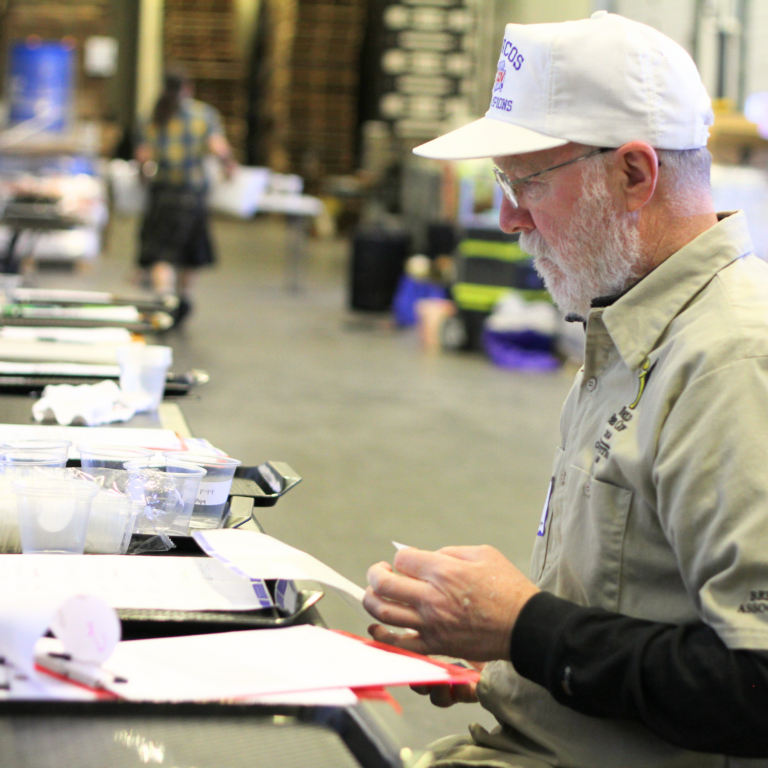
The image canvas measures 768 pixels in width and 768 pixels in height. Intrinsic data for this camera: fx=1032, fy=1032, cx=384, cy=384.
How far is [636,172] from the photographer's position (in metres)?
1.15

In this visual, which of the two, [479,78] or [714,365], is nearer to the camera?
[714,365]

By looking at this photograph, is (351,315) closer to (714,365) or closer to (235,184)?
(235,184)

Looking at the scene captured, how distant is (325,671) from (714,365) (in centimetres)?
47

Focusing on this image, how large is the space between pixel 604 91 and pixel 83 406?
106 centimetres

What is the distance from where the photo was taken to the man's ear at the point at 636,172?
3.70 ft

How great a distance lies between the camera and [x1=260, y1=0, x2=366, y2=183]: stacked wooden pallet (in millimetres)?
15453

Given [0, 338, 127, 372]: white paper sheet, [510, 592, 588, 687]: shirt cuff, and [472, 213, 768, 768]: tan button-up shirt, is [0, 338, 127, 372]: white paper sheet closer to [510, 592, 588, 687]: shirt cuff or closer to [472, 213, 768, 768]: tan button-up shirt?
[472, 213, 768, 768]: tan button-up shirt

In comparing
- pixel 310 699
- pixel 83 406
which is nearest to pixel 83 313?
pixel 83 406

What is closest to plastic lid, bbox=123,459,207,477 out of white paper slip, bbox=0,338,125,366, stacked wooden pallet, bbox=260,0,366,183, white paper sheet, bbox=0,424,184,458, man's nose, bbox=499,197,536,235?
white paper sheet, bbox=0,424,184,458

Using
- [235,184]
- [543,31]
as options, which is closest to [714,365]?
[543,31]

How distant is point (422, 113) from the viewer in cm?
1466

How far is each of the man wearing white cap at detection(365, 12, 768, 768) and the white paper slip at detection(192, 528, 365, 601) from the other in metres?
0.05

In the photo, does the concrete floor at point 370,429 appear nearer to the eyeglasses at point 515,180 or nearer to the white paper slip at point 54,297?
the white paper slip at point 54,297

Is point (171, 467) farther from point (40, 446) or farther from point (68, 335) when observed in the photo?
point (68, 335)
